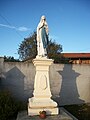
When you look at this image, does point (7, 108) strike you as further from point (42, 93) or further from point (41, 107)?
point (42, 93)

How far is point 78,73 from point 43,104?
16.8ft

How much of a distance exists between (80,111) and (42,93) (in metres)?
3.28

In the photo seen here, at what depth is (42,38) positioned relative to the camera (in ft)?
26.3

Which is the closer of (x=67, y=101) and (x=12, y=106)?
(x=12, y=106)

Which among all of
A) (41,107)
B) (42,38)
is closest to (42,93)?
(41,107)

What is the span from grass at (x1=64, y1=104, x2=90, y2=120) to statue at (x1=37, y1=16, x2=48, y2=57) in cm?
341

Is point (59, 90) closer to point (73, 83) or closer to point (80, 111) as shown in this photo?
point (73, 83)

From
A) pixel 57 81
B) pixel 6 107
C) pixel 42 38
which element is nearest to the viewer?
pixel 6 107

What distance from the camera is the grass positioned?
9.09 m

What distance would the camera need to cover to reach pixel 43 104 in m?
7.44

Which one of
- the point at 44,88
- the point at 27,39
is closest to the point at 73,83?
the point at 44,88

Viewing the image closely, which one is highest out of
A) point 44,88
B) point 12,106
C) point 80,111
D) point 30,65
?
point 30,65

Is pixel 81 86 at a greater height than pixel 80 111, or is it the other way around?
pixel 81 86

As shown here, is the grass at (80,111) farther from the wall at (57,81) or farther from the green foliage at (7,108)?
the green foliage at (7,108)
